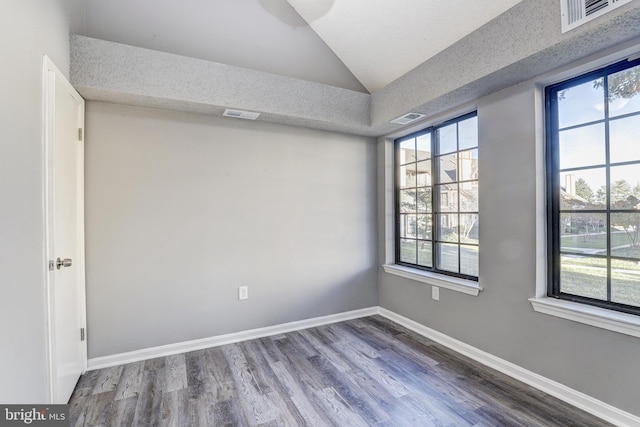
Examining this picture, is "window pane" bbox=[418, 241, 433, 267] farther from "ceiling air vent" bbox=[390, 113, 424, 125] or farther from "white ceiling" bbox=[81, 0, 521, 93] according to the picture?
"white ceiling" bbox=[81, 0, 521, 93]

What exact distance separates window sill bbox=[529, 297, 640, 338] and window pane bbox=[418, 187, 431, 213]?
1.31 metres

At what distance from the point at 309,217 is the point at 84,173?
201 centimetres

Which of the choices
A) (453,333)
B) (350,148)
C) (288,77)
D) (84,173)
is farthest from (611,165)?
(84,173)

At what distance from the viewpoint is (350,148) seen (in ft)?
11.7

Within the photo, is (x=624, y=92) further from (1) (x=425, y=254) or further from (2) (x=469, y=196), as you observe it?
(1) (x=425, y=254)

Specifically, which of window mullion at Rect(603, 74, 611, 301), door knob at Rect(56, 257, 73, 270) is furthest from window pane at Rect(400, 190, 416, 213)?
door knob at Rect(56, 257, 73, 270)

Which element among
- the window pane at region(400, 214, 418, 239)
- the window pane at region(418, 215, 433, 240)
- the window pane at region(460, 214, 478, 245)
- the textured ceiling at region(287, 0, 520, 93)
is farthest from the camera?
the window pane at region(400, 214, 418, 239)

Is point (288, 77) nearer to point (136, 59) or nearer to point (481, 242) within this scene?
point (136, 59)

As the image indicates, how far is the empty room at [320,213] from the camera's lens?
1.73 meters

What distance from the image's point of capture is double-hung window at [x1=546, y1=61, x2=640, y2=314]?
5.86 ft

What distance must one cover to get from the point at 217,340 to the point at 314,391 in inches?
46.6

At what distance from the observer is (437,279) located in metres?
2.88

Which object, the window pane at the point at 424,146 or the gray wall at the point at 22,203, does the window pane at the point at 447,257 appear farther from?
the gray wall at the point at 22,203

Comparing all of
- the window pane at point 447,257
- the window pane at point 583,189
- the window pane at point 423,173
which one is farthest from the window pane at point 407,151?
the window pane at point 583,189
